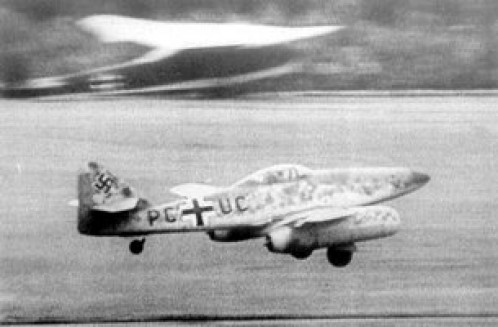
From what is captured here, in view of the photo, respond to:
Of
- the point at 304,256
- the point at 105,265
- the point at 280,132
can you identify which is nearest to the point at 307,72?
the point at 280,132

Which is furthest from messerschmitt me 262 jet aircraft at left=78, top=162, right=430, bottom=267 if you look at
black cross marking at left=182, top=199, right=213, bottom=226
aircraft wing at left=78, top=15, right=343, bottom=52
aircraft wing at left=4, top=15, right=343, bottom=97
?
aircraft wing at left=78, top=15, right=343, bottom=52

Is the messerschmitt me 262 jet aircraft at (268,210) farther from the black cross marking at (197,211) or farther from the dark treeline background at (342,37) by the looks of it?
the dark treeline background at (342,37)

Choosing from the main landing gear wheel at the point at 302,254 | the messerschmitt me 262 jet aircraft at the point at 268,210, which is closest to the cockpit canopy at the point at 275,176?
the messerschmitt me 262 jet aircraft at the point at 268,210

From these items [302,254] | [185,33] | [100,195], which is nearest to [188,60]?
[185,33]

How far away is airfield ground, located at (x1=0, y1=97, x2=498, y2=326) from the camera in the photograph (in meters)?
5.32

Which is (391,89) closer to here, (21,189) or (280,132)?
(280,132)

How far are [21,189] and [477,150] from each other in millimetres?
1721

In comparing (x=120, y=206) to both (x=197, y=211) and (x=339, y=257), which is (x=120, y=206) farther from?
(x=339, y=257)

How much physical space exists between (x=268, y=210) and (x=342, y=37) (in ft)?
2.35

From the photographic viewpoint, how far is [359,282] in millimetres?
5344

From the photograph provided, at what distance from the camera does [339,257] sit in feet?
17.5

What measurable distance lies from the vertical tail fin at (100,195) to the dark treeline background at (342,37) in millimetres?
430

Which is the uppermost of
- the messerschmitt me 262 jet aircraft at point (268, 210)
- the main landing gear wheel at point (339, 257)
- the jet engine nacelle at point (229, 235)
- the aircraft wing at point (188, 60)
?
the aircraft wing at point (188, 60)

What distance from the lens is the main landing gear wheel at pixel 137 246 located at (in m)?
5.29
